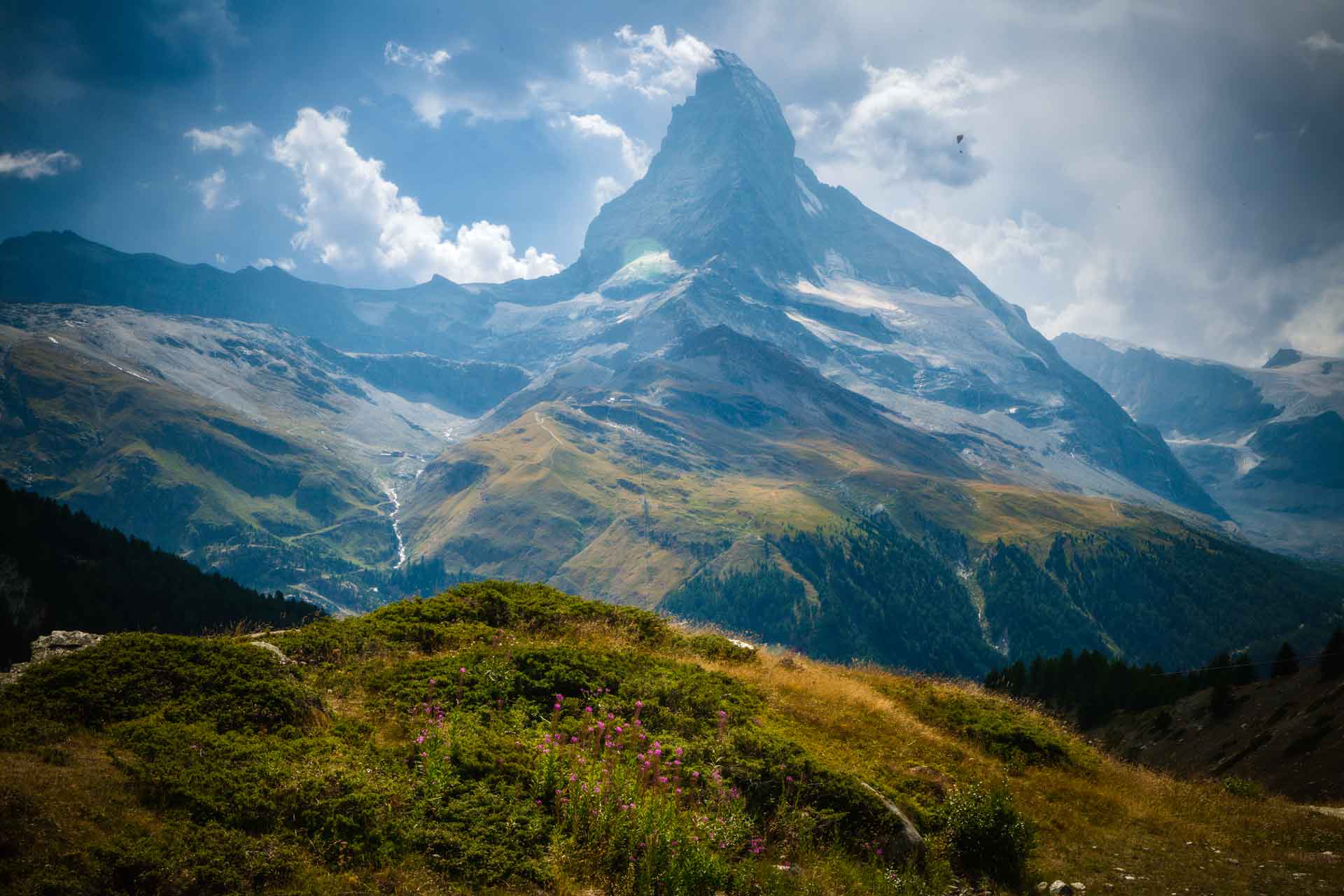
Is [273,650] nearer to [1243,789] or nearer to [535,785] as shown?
[535,785]

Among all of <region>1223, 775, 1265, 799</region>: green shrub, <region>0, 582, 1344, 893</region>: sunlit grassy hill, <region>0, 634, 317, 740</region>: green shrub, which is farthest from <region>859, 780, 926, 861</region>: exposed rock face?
<region>1223, 775, 1265, 799</region>: green shrub

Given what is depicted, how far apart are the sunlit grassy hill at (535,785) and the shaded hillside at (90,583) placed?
304 feet

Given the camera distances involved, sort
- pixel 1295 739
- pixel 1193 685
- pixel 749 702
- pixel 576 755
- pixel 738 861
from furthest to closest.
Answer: pixel 1193 685
pixel 1295 739
pixel 749 702
pixel 576 755
pixel 738 861

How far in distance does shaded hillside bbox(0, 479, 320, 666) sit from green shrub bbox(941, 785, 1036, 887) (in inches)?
3881

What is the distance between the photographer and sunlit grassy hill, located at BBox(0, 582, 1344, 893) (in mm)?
9023

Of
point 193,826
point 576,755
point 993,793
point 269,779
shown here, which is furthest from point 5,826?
point 993,793

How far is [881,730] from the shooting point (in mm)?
18000

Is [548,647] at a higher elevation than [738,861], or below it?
higher

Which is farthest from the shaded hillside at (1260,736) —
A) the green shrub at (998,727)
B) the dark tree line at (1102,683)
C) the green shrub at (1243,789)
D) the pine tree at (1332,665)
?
the dark tree line at (1102,683)

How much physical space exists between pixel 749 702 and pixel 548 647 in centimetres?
485

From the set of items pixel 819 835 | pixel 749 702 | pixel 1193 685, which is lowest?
pixel 1193 685

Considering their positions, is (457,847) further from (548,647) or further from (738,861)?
(548,647)

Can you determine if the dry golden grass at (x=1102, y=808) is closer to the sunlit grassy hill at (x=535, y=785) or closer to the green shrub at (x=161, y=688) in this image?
the sunlit grassy hill at (x=535, y=785)

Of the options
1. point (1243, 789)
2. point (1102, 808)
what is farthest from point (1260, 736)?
point (1102, 808)
